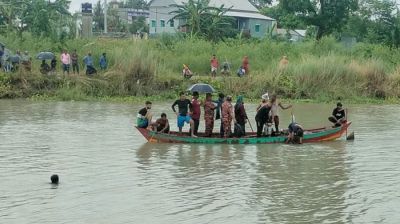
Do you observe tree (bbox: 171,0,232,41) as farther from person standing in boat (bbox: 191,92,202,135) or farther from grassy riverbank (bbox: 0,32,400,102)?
person standing in boat (bbox: 191,92,202,135)

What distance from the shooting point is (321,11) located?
4878cm

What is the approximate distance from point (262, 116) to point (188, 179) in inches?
199

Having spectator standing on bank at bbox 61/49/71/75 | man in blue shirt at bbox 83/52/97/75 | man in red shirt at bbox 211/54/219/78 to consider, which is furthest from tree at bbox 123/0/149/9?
man in blue shirt at bbox 83/52/97/75

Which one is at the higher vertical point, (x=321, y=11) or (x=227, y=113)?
(x=321, y=11)

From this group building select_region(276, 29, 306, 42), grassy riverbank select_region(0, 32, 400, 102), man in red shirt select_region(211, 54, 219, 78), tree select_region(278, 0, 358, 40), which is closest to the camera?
grassy riverbank select_region(0, 32, 400, 102)

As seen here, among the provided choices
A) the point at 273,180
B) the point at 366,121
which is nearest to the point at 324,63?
the point at 366,121

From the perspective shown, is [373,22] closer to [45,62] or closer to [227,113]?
[45,62]

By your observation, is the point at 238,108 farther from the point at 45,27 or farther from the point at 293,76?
the point at 45,27

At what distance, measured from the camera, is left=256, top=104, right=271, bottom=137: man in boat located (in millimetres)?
18250

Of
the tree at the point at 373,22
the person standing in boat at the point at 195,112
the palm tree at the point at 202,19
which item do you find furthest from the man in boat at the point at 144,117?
the tree at the point at 373,22

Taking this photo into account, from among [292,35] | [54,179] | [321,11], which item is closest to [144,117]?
[54,179]

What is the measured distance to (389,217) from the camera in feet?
35.4

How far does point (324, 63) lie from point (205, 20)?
15.4 metres

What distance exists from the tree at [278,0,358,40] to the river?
26.5 meters
